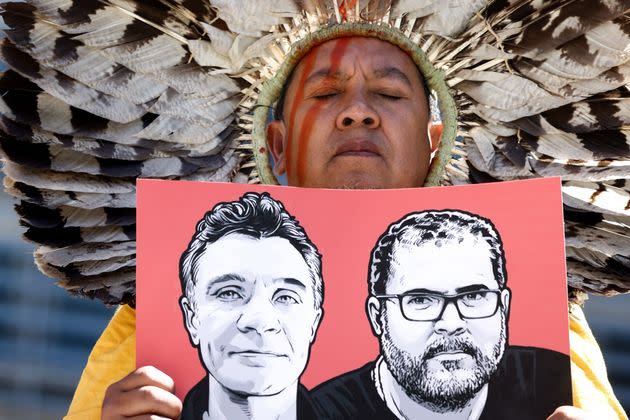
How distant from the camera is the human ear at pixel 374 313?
1.03 m

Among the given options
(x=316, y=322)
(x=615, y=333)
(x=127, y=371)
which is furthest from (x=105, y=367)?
(x=615, y=333)

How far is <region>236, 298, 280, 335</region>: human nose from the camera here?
1028 mm

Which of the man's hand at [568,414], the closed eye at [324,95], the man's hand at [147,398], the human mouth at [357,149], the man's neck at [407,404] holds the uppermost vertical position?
the closed eye at [324,95]

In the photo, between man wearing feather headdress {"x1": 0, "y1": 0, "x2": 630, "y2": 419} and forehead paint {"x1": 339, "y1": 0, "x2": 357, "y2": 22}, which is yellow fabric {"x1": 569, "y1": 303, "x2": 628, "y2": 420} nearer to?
man wearing feather headdress {"x1": 0, "y1": 0, "x2": 630, "y2": 419}

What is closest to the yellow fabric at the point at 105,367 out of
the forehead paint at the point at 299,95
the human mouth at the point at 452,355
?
the forehead paint at the point at 299,95

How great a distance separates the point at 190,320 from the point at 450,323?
0.28m

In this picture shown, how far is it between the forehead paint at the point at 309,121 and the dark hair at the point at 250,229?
1.36ft

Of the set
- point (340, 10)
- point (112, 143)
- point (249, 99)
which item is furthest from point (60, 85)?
point (340, 10)

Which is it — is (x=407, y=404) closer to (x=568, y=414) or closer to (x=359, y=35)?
(x=568, y=414)

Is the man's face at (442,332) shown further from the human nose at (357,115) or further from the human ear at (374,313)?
the human nose at (357,115)

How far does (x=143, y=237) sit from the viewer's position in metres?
1.06

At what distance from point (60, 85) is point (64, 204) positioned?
0.19 meters

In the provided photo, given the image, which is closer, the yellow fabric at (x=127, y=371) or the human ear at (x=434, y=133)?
the yellow fabric at (x=127, y=371)

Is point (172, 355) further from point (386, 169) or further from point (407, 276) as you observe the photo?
point (386, 169)
